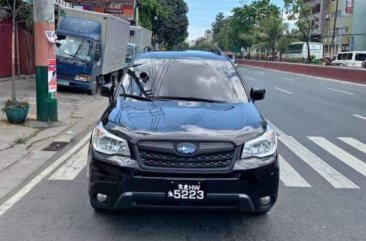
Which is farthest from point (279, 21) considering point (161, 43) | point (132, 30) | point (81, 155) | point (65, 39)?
point (81, 155)

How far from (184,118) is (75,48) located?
1577 centimetres

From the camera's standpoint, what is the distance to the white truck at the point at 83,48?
19.6 m

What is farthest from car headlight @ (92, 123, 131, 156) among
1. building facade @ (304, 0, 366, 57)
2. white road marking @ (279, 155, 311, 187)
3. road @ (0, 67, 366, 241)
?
building facade @ (304, 0, 366, 57)

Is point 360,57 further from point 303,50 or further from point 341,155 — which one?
point 341,155

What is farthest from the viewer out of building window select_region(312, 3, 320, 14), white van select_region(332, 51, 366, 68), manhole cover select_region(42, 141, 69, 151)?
building window select_region(312, 3, 320, 14)

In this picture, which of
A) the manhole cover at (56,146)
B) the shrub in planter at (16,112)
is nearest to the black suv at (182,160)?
the manhole cover at (56,146)

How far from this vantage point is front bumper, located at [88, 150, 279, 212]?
4.47m

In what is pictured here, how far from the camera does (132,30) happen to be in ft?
110

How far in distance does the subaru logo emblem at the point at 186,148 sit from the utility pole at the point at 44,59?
303 inches

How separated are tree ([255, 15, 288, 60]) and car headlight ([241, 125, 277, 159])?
227 ft

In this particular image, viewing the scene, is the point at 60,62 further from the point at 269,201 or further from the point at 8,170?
the point at 269,201

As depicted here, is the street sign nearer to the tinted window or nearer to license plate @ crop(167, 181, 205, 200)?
license plate @ crop(167, 181, 205, 200)

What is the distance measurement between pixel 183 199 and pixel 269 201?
0.89 m

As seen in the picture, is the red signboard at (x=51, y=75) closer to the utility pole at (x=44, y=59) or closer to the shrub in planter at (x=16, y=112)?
the utility pole at (x=44, y=59)
